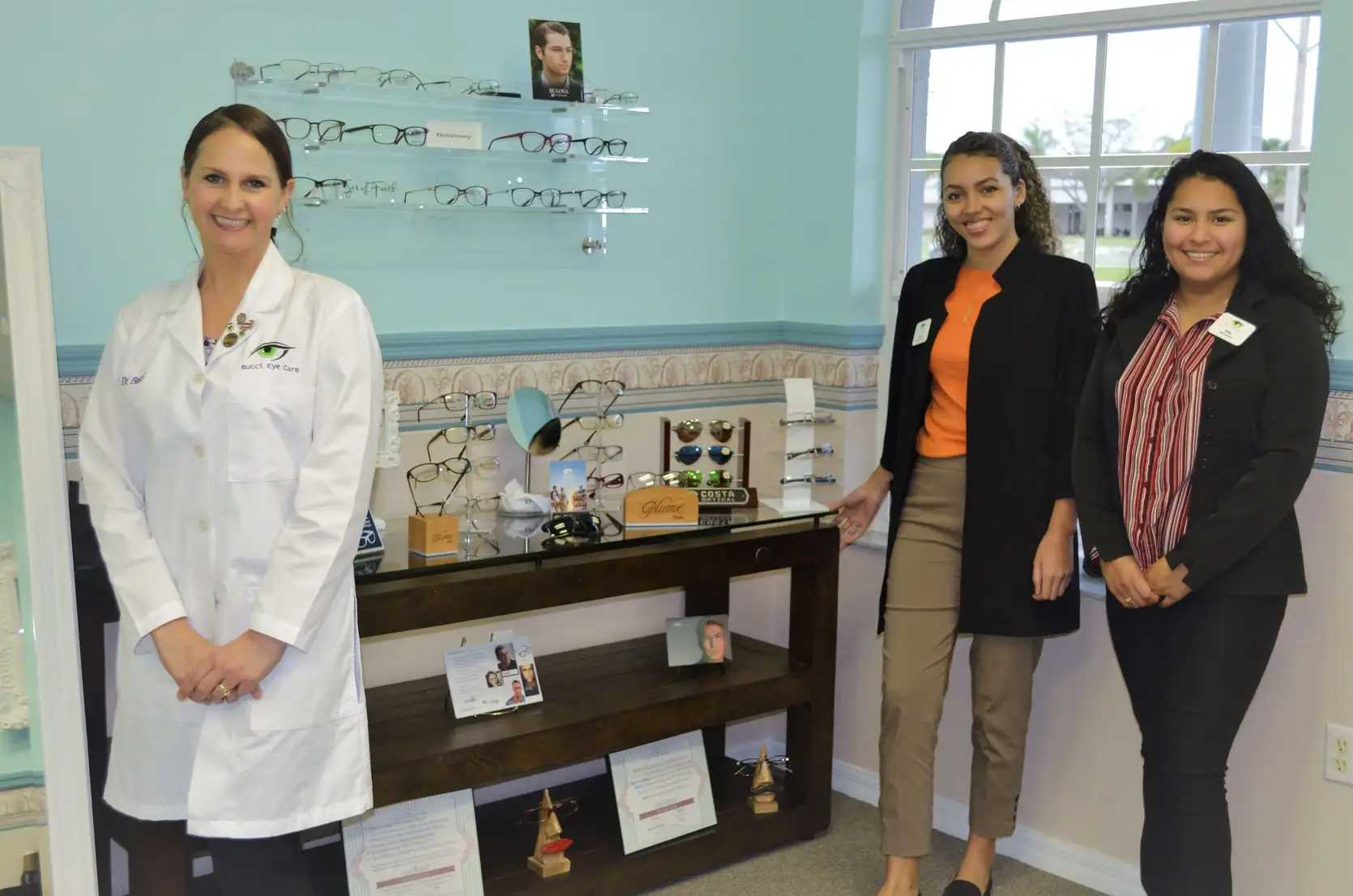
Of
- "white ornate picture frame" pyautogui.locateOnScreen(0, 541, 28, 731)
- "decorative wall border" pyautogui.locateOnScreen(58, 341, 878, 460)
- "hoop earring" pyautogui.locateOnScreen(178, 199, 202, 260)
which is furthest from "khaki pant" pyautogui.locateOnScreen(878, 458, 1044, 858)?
"white ornate picture frame" pyautogui.locateOnScreen(0, 541, 28, 731)

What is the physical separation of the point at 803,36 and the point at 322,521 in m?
2.29

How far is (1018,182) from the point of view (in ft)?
9.21

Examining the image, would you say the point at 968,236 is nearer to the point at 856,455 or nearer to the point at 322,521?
the point at 856,455

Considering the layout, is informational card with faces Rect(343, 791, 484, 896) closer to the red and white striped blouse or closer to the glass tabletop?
the glass tabletop

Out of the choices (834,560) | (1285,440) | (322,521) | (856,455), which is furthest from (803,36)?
(322,521)

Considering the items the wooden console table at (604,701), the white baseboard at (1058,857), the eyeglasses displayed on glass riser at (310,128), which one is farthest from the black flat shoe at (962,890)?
the eyeglasses displayed on glass riser at (310,128)

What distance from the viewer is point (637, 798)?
10.4ft

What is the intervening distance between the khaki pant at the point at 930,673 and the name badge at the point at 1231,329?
0.63m

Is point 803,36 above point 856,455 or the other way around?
above

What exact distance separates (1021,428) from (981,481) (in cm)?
14

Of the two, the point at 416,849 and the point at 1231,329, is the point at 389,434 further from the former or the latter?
the point at 1231,329

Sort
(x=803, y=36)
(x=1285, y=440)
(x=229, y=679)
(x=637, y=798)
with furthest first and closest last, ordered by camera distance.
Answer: (x=803, y=36)
(x=637, y=798)
(x=1285, y=440)
(x=229, y=679)

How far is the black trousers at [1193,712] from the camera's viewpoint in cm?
244

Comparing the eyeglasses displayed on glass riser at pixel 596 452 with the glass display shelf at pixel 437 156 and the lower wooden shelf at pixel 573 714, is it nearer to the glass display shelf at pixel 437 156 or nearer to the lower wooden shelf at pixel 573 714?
the lower wooden shelf at pixel 573 714
